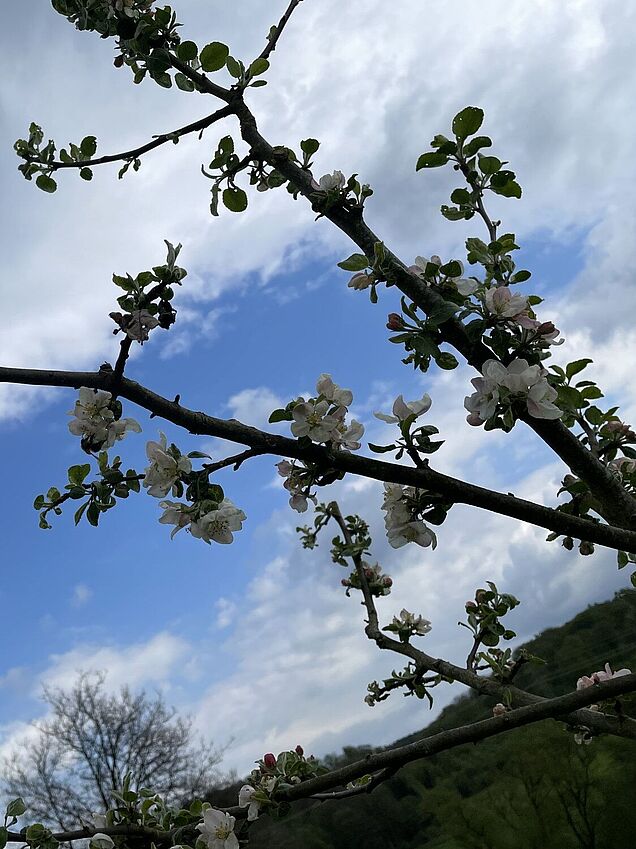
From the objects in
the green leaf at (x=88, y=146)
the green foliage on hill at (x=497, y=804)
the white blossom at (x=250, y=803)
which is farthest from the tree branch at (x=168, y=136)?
the green foliage on hill at (x=497, y=804)

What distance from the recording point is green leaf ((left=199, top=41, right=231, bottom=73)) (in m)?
1.71

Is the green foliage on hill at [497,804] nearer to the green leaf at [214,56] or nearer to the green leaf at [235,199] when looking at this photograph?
the green leaf at [235,199]

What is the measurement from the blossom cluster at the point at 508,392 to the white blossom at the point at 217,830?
1051mm

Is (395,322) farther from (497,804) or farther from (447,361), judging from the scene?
(497,804)

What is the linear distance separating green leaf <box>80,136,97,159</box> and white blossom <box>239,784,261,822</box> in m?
1.81

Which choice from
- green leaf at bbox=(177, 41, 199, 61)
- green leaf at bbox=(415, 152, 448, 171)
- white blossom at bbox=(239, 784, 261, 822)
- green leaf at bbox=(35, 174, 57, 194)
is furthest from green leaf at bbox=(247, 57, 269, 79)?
white blossom at bbox=(239, 784, 261, 822)

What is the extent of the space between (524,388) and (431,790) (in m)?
8.51

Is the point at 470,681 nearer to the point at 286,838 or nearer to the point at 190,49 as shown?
the point at 190,49

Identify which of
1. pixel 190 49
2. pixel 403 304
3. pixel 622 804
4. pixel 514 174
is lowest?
pixel 622 804

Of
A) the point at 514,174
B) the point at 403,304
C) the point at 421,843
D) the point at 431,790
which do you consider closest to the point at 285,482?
the point at 403,304

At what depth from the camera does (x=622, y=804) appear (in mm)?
10234

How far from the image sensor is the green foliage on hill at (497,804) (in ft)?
26.9

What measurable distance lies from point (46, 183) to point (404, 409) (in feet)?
4.91

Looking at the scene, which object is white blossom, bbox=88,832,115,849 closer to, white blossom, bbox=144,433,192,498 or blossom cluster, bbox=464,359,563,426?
white blossom, bbox=144,433,192,498
